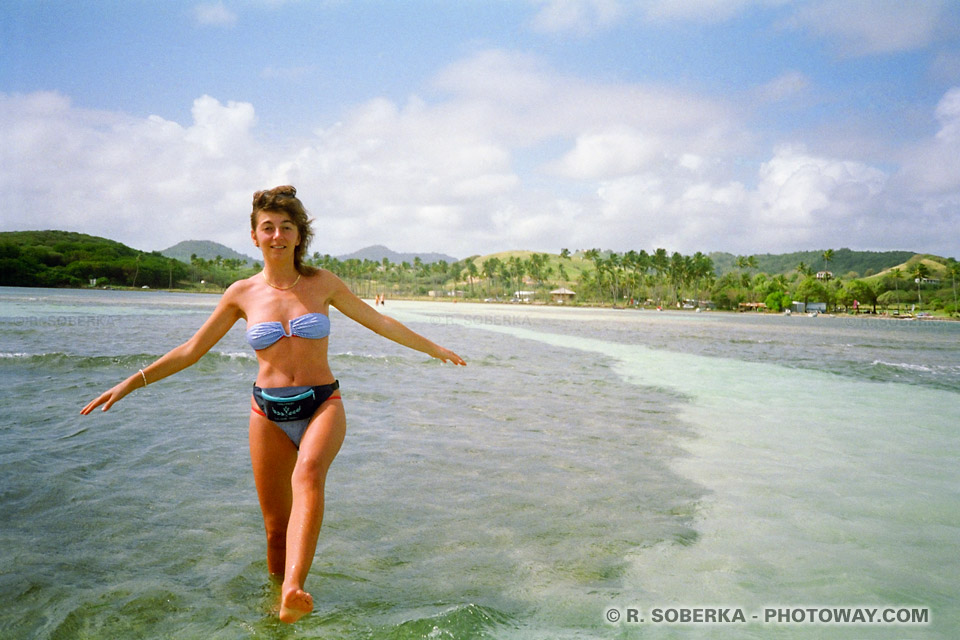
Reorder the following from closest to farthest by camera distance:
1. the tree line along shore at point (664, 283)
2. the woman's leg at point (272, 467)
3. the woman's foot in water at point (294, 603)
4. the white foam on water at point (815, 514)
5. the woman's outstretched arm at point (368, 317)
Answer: the woman's foot in water at point (294, 603)
the woman's leg at point (272, 467)
the woman's outstretched arm at point (368, 317)
the white foam on water at point (815, 514)
the tree line along shore at point (664, 283)

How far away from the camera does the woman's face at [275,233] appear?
10.7 feet

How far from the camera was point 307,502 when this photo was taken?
9.39 feet

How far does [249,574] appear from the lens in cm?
396

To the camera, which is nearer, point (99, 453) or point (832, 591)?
point (832, 591)

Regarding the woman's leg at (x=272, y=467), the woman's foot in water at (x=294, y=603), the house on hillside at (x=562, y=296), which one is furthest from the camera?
the house on hillside at (x=562, y=296)

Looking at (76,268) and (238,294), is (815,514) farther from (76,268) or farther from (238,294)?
(76,268)

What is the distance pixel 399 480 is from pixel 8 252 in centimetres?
19426

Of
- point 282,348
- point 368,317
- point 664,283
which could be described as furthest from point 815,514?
point 664,283

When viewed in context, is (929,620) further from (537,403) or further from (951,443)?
(537,403)

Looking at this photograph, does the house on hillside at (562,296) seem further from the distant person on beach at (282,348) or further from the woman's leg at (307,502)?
the woman's leg at (307,502)

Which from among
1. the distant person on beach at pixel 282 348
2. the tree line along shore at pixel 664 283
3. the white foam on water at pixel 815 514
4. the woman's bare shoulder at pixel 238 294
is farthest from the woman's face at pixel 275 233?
the tree line along shore at pixel 664 283

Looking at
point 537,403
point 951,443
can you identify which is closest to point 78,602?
point 537,403

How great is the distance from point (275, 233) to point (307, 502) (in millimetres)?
1395

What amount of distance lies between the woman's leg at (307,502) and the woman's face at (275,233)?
2.82ft
